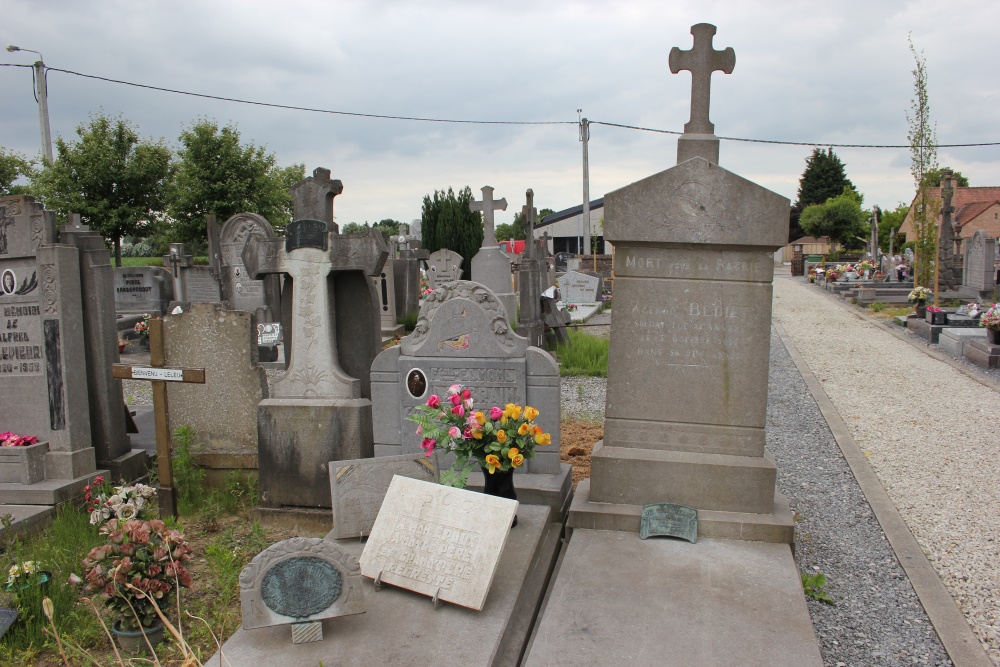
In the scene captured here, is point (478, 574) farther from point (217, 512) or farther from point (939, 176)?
point (939, 176)

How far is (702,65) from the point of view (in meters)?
4.43

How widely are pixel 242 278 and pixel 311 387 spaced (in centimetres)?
928

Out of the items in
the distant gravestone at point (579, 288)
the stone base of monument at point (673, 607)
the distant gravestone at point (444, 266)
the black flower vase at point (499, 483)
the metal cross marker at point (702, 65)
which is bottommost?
the stone base of monument at point (673, 607)

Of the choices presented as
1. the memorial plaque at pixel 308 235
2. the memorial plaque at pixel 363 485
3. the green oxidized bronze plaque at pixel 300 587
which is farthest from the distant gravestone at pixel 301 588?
the memorial plaque at pixel 308 235

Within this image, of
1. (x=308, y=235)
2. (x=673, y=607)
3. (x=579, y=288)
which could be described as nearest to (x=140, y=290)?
(x=579, y=288)

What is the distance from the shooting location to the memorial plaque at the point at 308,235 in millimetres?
5098

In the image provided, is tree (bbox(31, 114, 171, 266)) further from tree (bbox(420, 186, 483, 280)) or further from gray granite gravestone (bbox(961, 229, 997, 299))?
gray granite gravestone (bbox(961, 229, 997, 299))

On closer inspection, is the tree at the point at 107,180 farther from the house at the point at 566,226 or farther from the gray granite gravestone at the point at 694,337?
the house at the point at 566,226

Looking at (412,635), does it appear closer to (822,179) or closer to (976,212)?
(976,212)

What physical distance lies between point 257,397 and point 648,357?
329 cm

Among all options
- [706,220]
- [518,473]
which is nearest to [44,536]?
[518,473]

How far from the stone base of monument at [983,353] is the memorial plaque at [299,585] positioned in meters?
10.4

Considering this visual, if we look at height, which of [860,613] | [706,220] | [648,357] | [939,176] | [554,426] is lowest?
[860,613]

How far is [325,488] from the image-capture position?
5066mm
